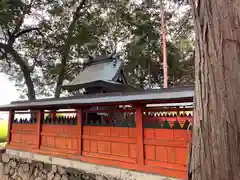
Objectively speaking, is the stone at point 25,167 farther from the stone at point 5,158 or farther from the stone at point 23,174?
the stone at point 5,158

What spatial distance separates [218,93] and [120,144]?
3749mm

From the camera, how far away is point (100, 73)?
7941 millimetres

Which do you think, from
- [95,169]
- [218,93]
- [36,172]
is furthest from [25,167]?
[218,93]

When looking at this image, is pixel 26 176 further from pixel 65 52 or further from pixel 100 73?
pixel 65 52

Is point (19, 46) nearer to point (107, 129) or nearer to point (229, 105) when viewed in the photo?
point (107, 129)

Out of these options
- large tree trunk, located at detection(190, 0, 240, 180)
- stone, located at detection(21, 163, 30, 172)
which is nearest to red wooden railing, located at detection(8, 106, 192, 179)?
stone, located at detection(21, 163, 30, 172)

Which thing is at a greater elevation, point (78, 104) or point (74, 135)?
point (78, 104)

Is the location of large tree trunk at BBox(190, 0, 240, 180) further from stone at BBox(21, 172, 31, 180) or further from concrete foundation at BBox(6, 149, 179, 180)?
stone at BBox(21, 172, 31, 180)

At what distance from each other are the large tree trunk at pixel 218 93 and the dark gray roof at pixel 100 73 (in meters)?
5.98

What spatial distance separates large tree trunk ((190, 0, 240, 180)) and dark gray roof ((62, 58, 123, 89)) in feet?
19.6

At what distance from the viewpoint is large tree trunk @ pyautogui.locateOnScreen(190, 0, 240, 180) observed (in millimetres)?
1260

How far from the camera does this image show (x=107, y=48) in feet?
48.4

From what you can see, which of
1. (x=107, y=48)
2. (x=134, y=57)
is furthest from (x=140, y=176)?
(x=107, y=48)

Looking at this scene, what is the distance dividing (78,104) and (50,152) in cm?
177
